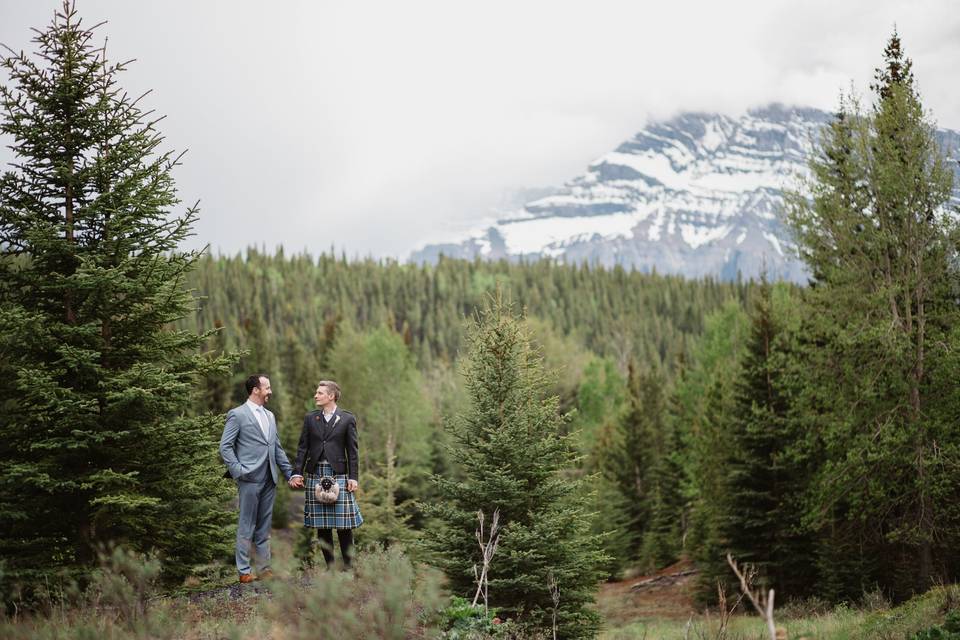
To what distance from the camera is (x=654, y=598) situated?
28797 mm

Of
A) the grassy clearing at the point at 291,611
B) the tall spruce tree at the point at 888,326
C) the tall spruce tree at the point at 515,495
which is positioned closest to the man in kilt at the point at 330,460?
the grassy clearing at the point at 291,611

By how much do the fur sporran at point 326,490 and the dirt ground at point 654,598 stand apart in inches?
638

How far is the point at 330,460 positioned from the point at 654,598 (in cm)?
2297

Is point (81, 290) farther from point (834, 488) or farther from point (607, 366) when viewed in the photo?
point (607, 366)

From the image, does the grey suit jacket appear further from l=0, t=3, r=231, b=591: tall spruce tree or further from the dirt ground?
the dirt ground

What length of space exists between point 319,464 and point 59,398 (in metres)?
3.23

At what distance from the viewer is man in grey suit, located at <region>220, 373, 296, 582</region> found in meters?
8.92

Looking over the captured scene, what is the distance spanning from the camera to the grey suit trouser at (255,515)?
351 inches

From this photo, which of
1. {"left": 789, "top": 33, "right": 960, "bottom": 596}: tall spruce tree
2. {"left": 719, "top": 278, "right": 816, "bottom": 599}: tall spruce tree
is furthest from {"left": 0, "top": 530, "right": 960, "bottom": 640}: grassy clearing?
{"left": 719, "top": 278, "right": 816, "bottom": 599}: tall spruce tree

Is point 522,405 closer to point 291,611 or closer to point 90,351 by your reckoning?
point 90,351

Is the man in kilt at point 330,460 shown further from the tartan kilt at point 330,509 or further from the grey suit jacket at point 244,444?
the grey suit jacket at point 244,444

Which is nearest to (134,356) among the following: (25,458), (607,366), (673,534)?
(25,458)

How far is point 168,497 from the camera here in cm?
1012

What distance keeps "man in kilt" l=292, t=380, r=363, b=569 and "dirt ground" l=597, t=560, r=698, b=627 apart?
630 inches
